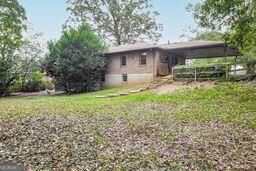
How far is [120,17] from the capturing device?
3241cm

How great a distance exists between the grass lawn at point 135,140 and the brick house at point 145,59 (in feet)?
39.5

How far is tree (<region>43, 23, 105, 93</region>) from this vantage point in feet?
65.1

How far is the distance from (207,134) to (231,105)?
4.56 metres

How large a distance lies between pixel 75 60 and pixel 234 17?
13.1 meters

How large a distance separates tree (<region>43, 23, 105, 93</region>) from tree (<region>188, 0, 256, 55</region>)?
11.6 m

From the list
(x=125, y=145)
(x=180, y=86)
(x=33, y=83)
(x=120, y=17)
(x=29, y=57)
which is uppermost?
(x=120, y=17)

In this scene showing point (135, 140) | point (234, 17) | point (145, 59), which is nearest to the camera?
point (135, 140)

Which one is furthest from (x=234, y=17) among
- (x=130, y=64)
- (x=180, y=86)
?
(x=130, y=64)

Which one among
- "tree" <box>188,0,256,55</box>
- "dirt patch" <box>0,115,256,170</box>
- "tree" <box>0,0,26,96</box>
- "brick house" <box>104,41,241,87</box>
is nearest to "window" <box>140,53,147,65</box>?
"brick house" <box>104,41,241,87</box>

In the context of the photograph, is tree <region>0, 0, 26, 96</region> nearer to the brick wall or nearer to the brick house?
the brick house

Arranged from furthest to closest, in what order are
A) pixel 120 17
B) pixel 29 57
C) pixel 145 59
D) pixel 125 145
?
pixel 120 17
pixel 29 57
pixel 145 59
pixel 125 145

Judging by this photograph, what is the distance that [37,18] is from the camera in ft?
77.8

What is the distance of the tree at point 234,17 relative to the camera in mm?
9625

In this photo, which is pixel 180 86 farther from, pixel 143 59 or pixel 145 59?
pixel 143 59
